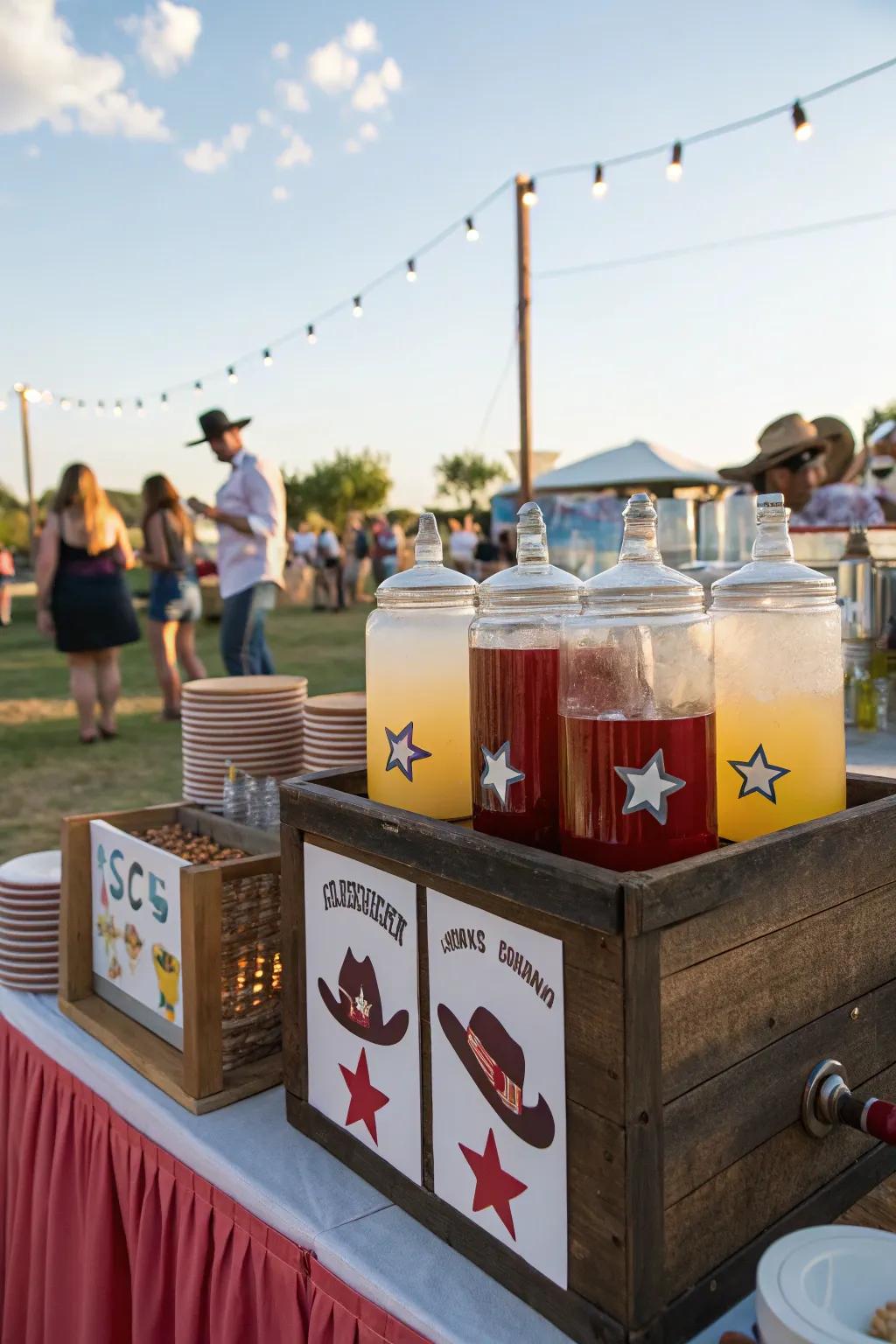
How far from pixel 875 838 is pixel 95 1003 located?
104cm

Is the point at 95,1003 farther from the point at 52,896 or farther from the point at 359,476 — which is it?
the point at 359,476

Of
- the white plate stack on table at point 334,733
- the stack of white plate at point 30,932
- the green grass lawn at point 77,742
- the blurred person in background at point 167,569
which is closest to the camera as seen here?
the stack of white plate at point 30,932

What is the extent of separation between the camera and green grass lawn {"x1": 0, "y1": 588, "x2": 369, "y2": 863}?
15.4ft

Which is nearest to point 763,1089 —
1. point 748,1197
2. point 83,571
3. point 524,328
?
point 748,1197

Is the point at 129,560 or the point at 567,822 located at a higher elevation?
the point at 129,560

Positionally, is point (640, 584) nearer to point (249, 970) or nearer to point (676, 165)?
point (249, 970)

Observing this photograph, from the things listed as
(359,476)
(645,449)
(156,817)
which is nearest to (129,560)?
(156,817)

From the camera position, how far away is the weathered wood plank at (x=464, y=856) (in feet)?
2.27

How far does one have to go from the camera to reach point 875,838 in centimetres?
86

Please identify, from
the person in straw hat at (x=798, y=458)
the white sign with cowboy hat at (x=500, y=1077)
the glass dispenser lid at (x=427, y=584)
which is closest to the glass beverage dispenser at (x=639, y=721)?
the white sign with cowboy hat at (x=500, y=1077)

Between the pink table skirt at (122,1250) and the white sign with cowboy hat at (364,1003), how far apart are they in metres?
0.13

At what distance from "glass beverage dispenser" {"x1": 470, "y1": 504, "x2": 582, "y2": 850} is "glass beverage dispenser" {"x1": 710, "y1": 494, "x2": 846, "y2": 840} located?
15 cm

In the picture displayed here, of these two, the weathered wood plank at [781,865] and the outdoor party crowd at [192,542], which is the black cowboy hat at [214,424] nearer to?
the outdoor party crowd at [192,542]

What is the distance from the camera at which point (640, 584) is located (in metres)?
0.77
